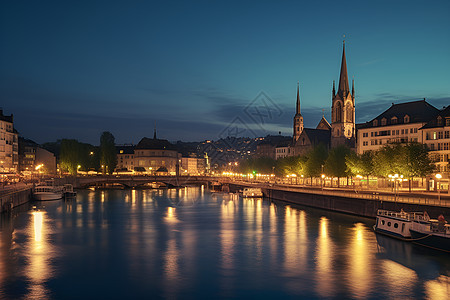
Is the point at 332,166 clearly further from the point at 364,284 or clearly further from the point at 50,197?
the point at 364,284

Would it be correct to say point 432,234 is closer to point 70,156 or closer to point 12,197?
point 12,197

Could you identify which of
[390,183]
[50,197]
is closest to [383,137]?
[390,183]

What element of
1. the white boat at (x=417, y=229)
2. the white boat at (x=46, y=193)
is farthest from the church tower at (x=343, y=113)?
the white boat at (x=417, y=229)

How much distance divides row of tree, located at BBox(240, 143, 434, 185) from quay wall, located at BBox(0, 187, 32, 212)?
6128 centimetres

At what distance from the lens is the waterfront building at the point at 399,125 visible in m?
106

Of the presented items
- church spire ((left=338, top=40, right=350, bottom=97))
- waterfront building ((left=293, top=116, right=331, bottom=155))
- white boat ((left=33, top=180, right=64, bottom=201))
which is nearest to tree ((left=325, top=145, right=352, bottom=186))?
white boat ((left=33, top=180, right=64, bottom=201))

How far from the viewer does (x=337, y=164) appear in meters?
106

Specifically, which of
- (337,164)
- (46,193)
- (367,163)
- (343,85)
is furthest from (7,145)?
(343,85)

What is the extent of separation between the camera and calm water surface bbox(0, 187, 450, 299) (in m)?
33.6

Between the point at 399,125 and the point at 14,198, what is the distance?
82978 mm

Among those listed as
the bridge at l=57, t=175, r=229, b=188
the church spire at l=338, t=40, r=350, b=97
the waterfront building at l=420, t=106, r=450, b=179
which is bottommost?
Result: the bridge at l=57, t=175, r=229, b=188

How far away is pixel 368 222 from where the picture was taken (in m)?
63.5

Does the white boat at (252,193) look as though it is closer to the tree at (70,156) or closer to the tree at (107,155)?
the tree at (107,155)

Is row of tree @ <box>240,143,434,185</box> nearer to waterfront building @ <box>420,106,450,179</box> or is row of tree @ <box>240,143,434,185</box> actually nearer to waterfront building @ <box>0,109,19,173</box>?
waterfront building @ <box>420,106,450,179</box>
